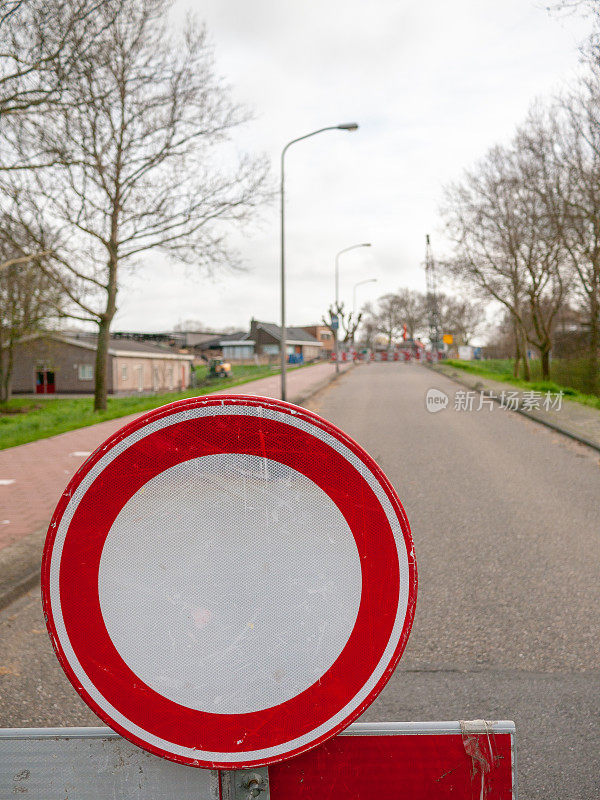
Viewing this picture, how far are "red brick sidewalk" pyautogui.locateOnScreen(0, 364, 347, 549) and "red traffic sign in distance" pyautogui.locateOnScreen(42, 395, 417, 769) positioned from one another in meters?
4.89

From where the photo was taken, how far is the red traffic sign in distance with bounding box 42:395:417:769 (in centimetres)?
122

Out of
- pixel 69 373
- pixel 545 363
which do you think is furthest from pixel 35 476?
pixel 69 373

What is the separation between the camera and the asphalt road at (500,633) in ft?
9.54

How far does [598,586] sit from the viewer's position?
184 inches

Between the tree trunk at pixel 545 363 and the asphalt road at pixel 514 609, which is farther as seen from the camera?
the tree trunk at pixel 545 363

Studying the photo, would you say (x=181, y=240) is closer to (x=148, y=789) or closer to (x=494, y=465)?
(x=494, y=465)

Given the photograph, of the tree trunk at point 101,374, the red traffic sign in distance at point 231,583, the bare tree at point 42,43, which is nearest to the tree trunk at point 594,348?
Answer: the tree trunk at point 101,374

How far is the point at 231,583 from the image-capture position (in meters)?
1.26

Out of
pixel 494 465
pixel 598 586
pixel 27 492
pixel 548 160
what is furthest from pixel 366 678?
Result: pixel 548 160

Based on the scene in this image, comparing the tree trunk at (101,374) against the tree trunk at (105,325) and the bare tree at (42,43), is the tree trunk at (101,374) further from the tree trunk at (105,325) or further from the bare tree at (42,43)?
the bare tree at (42,43)

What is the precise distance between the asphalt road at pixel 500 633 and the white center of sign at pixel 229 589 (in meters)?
1.72

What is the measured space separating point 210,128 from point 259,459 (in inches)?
740

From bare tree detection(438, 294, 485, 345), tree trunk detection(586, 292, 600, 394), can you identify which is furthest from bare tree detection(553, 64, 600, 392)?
bare tree detection(438, 294, 485, 345)

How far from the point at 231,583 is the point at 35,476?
8282 mm
